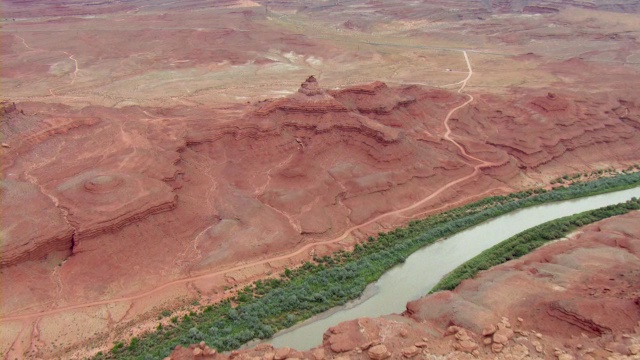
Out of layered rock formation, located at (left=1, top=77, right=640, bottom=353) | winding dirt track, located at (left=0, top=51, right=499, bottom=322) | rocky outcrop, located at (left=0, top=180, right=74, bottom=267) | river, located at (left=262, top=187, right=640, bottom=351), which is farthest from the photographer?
layered rock formation, located at (left=1, top=77, right=640, bottom=353)

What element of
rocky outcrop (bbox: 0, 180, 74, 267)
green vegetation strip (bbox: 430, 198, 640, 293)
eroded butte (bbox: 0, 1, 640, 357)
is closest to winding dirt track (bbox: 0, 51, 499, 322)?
eroded butte (bbox: 0, 1, 640, 357)

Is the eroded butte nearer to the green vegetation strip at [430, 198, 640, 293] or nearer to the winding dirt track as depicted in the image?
the winding dirt track

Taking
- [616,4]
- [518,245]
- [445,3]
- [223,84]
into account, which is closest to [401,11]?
[445,3]

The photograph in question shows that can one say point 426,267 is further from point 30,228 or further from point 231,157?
point 30,228

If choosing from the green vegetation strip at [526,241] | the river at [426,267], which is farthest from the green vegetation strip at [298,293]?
the green vegetation strip at [526,241]

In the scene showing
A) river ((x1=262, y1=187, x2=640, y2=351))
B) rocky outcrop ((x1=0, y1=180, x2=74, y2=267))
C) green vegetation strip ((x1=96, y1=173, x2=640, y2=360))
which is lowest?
river ((x1=262, y1=187, x2=640, y2=351))

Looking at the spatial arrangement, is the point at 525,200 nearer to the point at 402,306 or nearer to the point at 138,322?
the point at 402,306
